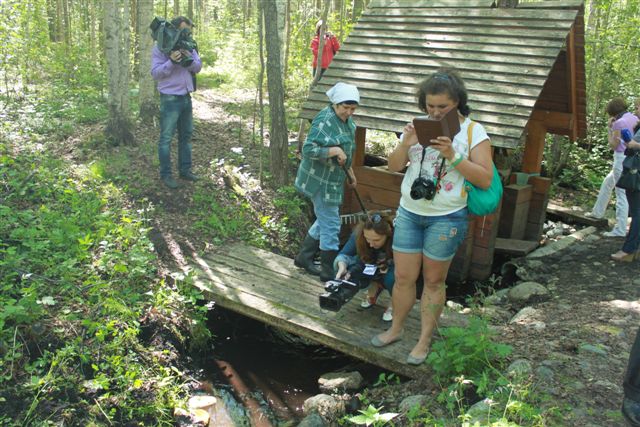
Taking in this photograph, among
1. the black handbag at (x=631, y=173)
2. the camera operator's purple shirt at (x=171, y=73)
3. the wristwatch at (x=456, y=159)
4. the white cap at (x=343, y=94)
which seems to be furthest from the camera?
the camera operator's purple shirt at (x=171, y=73)

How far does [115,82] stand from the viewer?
8156 mm

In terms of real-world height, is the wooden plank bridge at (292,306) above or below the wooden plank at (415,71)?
below

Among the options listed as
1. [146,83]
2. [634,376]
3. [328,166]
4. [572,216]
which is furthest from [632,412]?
[146,83]

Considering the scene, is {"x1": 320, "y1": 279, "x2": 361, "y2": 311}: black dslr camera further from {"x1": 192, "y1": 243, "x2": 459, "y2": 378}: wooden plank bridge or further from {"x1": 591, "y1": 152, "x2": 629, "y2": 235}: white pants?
{"x1": 591, "y1": 152, "x2": 629, "y2": 235}: white pants

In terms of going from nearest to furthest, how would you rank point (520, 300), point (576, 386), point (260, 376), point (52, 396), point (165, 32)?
point (576, 386) → point (52, 396) → point (260, 376) → point (520, 300) → point (165, 32)

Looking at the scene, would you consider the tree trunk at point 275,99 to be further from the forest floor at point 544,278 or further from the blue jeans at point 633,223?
the blue jeans at point 633,223

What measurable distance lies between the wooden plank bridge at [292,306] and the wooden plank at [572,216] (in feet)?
18.0

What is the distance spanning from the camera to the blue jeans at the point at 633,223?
641 cm

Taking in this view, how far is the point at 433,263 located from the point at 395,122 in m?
3.34

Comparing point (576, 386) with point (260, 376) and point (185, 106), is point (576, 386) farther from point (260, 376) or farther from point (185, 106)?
point (185, 106)

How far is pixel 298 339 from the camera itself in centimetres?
580

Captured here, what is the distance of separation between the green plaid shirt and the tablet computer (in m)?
1.61

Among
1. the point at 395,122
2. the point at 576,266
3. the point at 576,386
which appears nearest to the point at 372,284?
the point at 576,386

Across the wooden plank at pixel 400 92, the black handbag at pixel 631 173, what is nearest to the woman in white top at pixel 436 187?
the wooden plank at pixel 400 92
